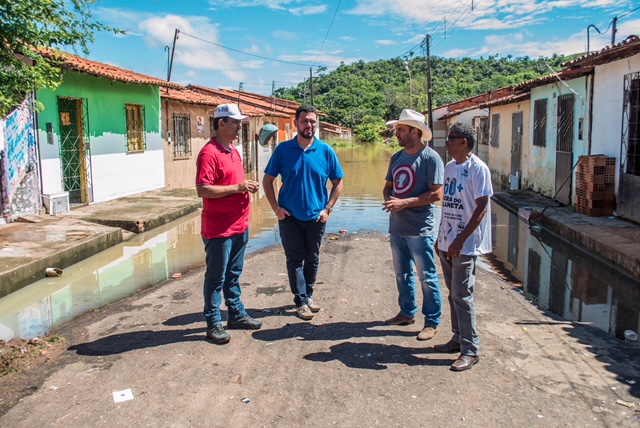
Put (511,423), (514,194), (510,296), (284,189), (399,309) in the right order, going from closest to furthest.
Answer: (511,423) < (284,189) < (399,309) < (510,296) < (514,194)

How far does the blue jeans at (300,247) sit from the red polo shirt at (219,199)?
0.59 meters

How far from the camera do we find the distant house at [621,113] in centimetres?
984

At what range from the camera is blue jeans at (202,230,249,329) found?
14.4 ft

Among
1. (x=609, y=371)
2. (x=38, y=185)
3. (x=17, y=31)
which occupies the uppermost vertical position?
(x=17, y=31)

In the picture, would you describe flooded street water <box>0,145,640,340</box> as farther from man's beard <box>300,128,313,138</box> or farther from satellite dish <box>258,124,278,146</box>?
man's beard <box>300,128,313,138</box>

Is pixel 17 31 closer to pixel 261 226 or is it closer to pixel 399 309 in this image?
pixel 399 309

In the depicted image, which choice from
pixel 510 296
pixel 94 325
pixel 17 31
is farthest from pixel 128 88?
pixel 510 296

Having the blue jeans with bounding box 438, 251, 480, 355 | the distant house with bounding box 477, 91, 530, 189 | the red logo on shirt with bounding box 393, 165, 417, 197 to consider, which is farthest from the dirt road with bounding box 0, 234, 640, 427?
the distant house with bounding box 477, 91, 530, 189

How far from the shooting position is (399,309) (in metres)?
5.37

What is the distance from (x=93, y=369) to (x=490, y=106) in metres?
21.0

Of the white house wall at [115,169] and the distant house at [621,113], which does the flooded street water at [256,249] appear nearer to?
the distant house at [621,113]

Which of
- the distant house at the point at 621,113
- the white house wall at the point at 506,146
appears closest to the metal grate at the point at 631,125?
the distant house at the point at 621,113

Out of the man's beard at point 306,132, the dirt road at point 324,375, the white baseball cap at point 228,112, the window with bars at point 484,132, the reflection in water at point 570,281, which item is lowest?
the reflection in water at point 570,281

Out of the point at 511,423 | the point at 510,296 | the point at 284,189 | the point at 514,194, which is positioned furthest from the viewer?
the point at 514,194
